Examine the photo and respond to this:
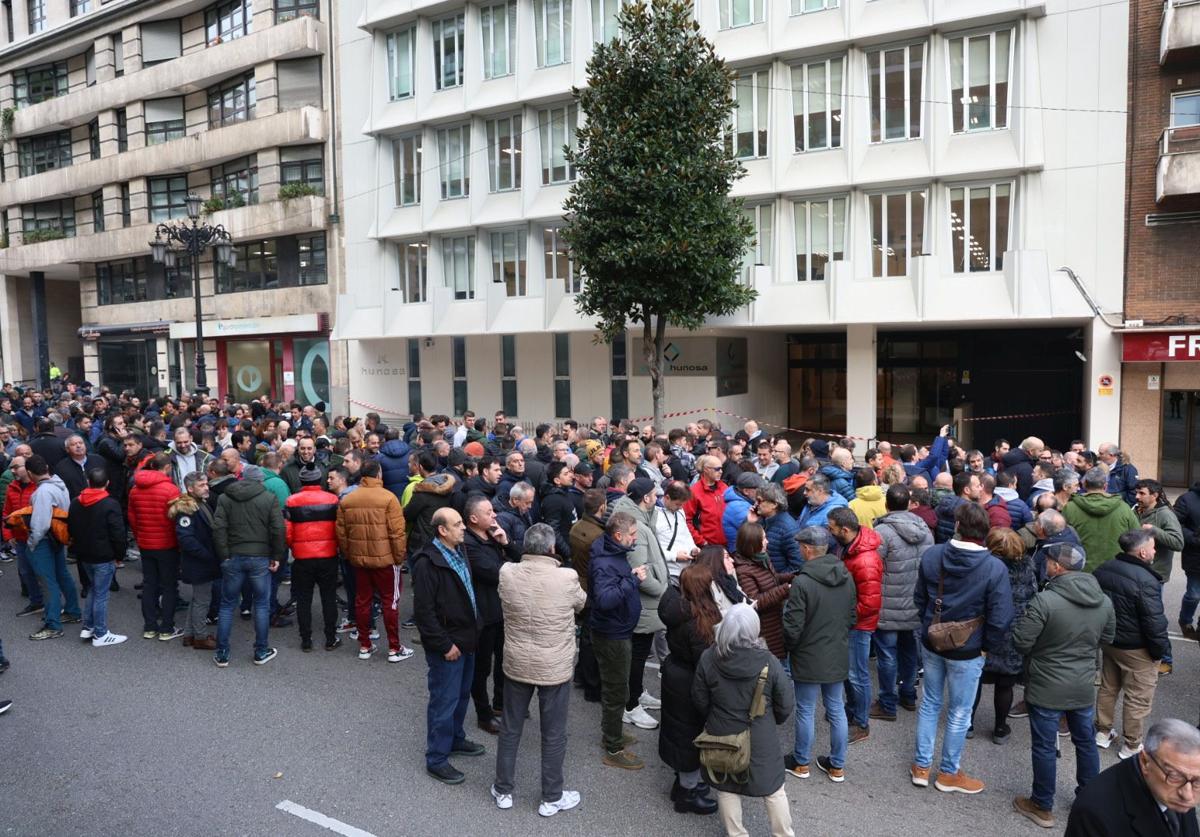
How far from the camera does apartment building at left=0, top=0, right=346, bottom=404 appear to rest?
26.8 metres

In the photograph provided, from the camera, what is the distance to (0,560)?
454 inches

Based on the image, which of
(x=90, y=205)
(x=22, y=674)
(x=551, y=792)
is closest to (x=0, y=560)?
(x=22, y=674)

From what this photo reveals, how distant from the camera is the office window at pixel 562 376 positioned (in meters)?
24.2

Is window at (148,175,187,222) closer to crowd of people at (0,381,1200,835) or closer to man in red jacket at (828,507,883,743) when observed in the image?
crowd of people at (0,381,1200,835)

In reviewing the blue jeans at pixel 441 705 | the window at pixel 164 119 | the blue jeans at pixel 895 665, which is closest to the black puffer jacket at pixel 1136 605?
the blue jeans at pixel 895 665

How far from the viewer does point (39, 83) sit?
114ft

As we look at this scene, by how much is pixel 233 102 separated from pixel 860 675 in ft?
99.2

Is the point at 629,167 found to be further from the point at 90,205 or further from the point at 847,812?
the point at 90,205

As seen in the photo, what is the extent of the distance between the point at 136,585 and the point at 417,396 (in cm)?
1739

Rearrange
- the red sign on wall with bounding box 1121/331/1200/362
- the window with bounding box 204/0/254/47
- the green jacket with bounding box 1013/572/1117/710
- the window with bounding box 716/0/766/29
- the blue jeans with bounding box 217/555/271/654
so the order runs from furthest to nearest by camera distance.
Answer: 1. the window with bounding box 204/0/254/47
2. the window with bounding box 716/0/766/29
3. the red sign on wall with bounding box 1121/331/1200/362
4. the blue jeans with bounding box 217/555/271/654
5. the green jacket with bounding box 1013/572/1117/710

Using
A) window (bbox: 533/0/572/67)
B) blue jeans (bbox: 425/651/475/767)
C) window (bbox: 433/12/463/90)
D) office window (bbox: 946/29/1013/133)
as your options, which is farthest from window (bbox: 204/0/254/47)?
blue jeans (bbox: 425/651/475/767)

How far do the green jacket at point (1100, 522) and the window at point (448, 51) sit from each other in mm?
21070

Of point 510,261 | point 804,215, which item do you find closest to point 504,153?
point 510,261

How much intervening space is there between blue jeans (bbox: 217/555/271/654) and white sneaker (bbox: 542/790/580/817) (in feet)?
12.3
